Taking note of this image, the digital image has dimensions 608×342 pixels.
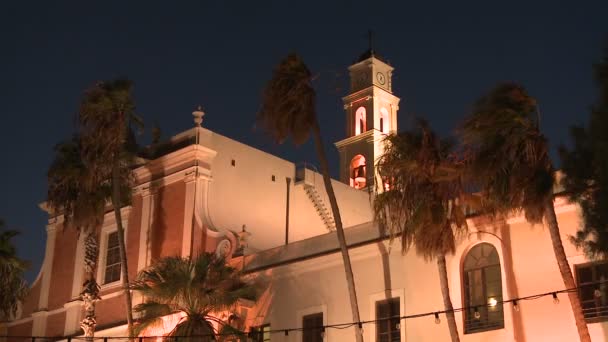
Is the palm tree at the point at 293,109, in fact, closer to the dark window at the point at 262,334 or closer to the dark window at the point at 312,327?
the dark window at the point at 312,327

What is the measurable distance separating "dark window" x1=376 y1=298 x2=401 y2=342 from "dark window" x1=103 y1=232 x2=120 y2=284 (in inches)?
497

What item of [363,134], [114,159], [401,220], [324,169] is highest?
[363,134]

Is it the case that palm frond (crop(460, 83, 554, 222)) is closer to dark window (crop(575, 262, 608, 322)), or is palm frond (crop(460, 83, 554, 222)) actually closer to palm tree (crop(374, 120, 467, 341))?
palm tree (crop(374, 120, 467, 341))

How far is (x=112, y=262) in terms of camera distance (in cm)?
3744

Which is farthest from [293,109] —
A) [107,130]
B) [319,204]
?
[319,204]

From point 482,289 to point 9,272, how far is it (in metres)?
17.1

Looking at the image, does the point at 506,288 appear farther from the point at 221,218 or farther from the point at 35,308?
the point at 35,308

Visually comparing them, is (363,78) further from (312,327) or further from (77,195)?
(312,327)

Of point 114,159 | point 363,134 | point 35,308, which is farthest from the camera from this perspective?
point 363,134

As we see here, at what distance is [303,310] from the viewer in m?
29.7

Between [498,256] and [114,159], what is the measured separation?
13489mm

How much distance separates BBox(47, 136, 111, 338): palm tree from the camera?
33469mm

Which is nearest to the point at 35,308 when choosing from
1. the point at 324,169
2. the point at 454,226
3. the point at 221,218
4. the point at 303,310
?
the point at 221,218

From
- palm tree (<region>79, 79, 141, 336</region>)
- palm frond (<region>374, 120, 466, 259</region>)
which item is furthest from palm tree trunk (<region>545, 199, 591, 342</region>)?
palm tree (<region>79, 79, 141, 336</region>)
